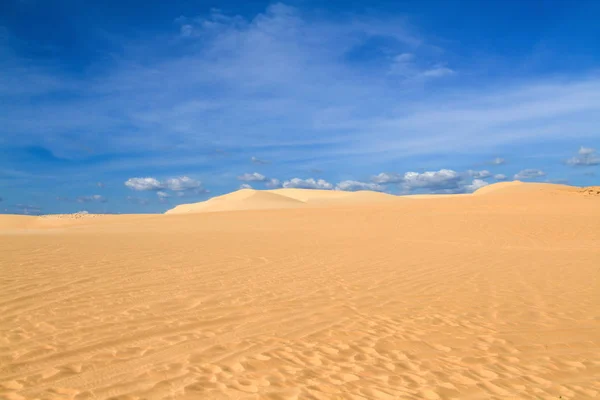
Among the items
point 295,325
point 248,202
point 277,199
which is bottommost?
point 295,325

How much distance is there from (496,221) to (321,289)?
19.5 meters

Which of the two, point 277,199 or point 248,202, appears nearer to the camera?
point 248,202

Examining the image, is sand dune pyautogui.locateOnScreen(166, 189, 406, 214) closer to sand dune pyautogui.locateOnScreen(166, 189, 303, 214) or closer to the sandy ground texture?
sand dune pyautogui.locateOnScreen(166, 189, 303, 214)

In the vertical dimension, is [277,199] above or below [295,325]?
above

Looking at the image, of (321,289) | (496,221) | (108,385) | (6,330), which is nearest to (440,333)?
(321,289)

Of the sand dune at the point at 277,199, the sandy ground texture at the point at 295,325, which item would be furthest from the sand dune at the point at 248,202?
the sandy ground texture at the point at 295,325

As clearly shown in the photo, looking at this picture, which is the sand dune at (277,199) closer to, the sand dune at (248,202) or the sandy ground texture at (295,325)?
the sand dune at (248,202)

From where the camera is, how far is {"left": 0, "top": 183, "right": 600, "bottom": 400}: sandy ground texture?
4.62m

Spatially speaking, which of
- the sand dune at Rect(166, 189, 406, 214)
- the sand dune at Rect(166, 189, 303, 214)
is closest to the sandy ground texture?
the sand dune at Rect(166, 189, 406, 214)

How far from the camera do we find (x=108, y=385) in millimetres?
4441

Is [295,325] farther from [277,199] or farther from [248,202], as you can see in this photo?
[277,199]

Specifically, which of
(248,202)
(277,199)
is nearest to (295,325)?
(248,202)

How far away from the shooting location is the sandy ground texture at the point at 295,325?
462 cm

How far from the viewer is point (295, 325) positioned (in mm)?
6719
